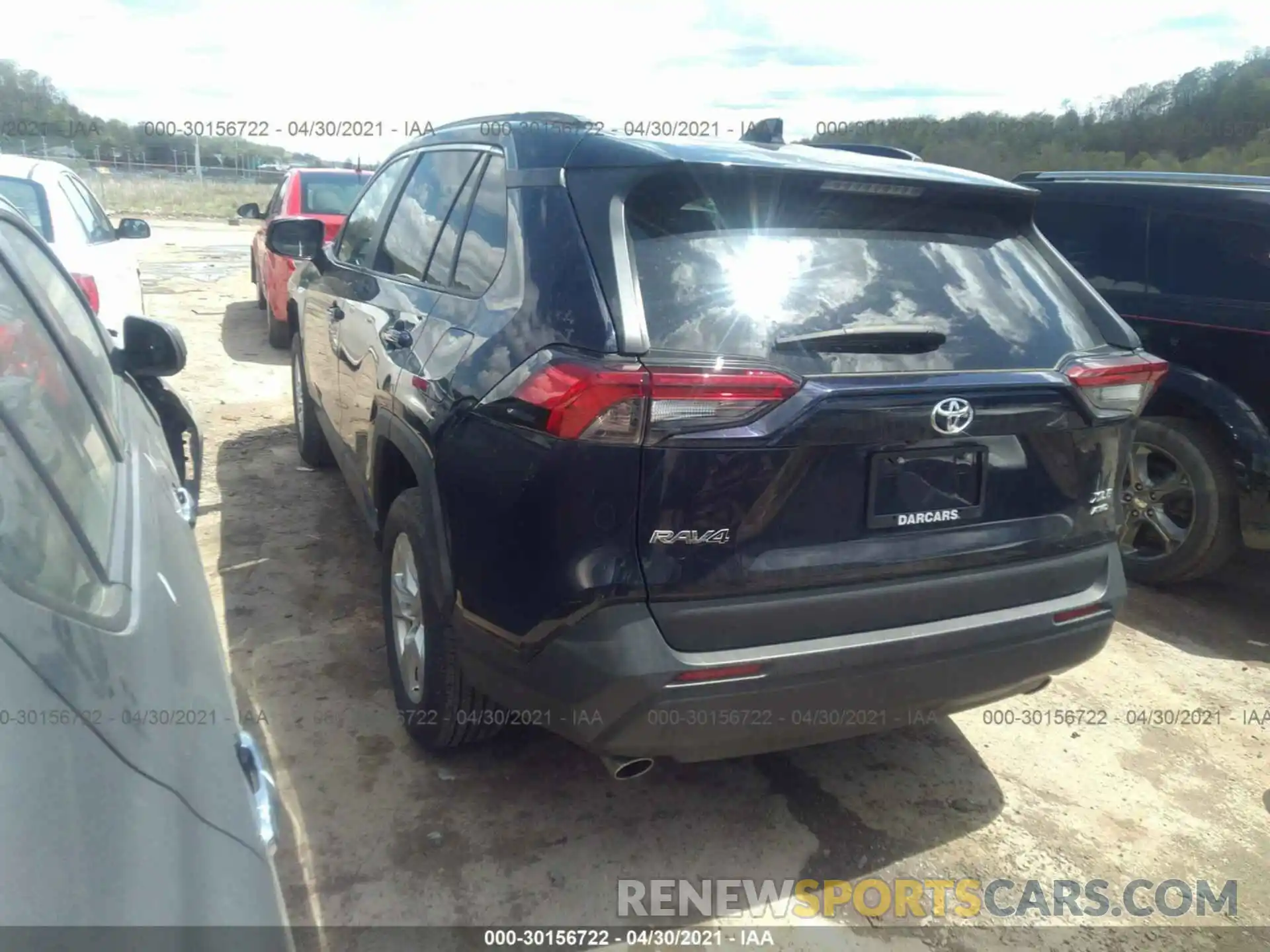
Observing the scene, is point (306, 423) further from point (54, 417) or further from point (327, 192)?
point (327, 192)

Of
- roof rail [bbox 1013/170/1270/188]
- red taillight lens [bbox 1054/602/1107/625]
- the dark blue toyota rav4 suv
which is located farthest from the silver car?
roof rail [bbox 1013/170/1270/188]

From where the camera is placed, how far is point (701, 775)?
3182mm

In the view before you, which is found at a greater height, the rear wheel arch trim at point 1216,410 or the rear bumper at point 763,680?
the rear wheel arch trim at point 1216,410

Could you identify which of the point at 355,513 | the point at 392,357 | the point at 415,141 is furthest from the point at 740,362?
the point at 355,513

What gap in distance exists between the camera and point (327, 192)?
1003 cm

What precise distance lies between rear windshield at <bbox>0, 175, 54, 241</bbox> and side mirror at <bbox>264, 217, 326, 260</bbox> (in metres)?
1.64

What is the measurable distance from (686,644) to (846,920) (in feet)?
3.21

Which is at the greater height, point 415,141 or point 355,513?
point 415,141

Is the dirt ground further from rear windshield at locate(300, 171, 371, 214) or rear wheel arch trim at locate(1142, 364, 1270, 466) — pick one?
rear windshield at locate(300, 171, 371, 214)

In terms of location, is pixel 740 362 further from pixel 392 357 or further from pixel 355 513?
pixel 355 513

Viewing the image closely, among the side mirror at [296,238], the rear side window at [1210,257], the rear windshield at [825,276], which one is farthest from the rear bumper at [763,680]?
the side mirror at [296,238]

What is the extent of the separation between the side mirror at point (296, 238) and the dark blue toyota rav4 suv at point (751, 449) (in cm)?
211

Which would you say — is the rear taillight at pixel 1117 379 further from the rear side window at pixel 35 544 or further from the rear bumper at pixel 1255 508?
the rear side window at pixel 35 544

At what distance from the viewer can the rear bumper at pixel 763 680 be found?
223 cm
